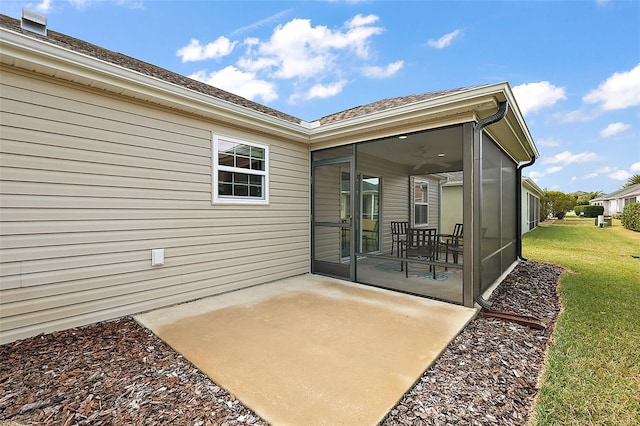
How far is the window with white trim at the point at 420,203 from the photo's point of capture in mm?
9922

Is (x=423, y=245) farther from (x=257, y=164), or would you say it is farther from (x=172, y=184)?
(x=172, y=184)

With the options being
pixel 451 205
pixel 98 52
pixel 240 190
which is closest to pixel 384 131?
pixel 240 190

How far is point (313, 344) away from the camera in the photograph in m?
2.86

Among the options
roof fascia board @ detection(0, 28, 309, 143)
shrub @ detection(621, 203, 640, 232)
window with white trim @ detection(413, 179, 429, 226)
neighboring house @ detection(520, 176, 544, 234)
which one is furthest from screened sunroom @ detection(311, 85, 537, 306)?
shrub @ detection(621, 203, 640, 232)

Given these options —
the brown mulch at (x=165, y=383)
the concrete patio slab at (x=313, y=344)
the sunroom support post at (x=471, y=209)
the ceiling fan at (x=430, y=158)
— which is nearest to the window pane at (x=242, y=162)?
the concrete patio slab at (x=313, y=344)

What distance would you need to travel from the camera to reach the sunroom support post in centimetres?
385

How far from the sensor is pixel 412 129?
4.38m

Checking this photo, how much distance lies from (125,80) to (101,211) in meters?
1.53

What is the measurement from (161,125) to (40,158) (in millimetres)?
1314

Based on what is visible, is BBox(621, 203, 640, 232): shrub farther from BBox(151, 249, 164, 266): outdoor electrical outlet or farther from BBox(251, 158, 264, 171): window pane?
BBox(151, 249, 164, 266): outdoor electrical outlet

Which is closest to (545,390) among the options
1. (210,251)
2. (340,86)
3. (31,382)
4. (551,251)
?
(31,382)

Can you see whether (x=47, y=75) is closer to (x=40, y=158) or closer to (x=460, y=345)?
(x=40, y=158)

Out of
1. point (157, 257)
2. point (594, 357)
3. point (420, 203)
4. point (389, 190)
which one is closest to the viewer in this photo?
point (594, 357)

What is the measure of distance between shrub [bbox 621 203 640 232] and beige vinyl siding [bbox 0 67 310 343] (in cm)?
2060
